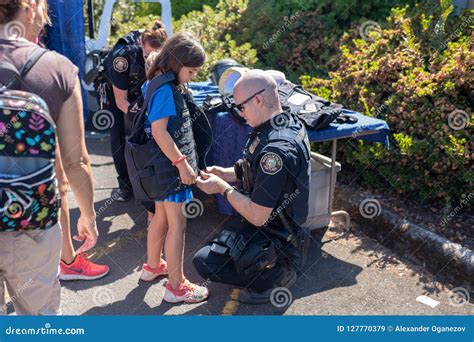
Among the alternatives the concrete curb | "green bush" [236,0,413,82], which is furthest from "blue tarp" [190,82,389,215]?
"green bush" [236,0,413,82]

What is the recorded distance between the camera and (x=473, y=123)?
14.2 feet

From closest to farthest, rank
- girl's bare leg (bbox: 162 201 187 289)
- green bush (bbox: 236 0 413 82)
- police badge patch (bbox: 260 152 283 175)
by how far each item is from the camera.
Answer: police badge patch (bbox: 260 152 283 175) → girl's bare leg (bbox: 162 201 187 289) → green bush (bbox: 236 0 413 82)

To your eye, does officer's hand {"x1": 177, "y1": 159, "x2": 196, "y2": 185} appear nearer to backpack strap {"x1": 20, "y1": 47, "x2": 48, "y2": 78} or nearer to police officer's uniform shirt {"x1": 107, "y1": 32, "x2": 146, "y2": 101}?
backpack strap {"x1": 20, "y1": 47, "x2": 48, "y2": 78}

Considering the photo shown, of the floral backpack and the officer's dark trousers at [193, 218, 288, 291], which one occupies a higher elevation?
the floral backpack

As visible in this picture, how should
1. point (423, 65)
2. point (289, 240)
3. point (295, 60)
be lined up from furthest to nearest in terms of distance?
point (295, 60), point (423, 65), point (289, 240)

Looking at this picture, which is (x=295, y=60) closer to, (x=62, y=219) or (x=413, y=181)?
(x=413, y=181)

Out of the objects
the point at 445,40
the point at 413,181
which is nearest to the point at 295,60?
the point at 445,40

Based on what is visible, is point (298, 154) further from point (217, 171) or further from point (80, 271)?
point (80, 271)

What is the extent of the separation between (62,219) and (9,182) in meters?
1.58

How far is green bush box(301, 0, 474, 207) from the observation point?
4.46 m

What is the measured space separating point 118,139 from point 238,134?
1.42 meters

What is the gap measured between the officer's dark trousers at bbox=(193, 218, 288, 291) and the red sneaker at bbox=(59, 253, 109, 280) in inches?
33.0

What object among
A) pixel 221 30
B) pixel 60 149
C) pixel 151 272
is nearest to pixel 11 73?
pixel 60 149

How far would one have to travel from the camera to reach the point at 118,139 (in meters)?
5.24
